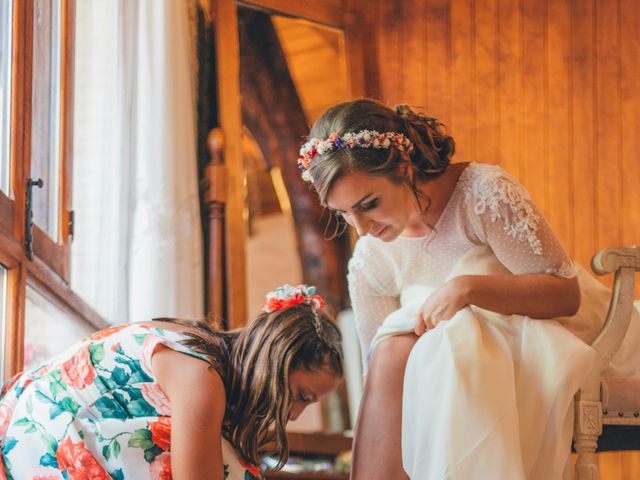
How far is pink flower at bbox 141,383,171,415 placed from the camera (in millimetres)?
1746

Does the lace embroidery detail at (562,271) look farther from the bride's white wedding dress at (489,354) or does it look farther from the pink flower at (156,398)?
the pink flower at (156,398)

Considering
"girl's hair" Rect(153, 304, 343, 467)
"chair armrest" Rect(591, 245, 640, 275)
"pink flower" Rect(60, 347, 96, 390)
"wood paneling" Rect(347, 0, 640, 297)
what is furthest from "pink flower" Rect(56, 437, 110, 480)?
"wood paneling" Rect(347, 0, 640, 297)

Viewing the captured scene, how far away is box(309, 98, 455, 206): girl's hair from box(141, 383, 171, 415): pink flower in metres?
0.51

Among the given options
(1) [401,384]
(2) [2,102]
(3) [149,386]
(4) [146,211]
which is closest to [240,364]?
(3) [149,386]

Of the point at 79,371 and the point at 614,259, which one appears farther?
the point at 614,259

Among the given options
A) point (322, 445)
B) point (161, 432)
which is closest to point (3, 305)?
point (161, 432)

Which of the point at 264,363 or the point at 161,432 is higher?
the point at 264,363

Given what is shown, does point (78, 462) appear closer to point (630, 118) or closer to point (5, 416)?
Result: point (5, 416)

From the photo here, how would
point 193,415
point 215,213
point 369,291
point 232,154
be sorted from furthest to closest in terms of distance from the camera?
1. point 232,154
2. point 215,213
3. point 369,291
4. point 193,415

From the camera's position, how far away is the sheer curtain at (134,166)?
2803 mm

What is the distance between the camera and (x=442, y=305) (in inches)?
72.2

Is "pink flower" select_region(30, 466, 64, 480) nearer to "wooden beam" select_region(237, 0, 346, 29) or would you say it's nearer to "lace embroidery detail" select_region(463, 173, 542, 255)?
"lace embroidery detail" select_region(463, 173, 542, 255)

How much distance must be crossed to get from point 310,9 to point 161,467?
7.71 feet

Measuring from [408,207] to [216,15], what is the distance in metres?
1.71
